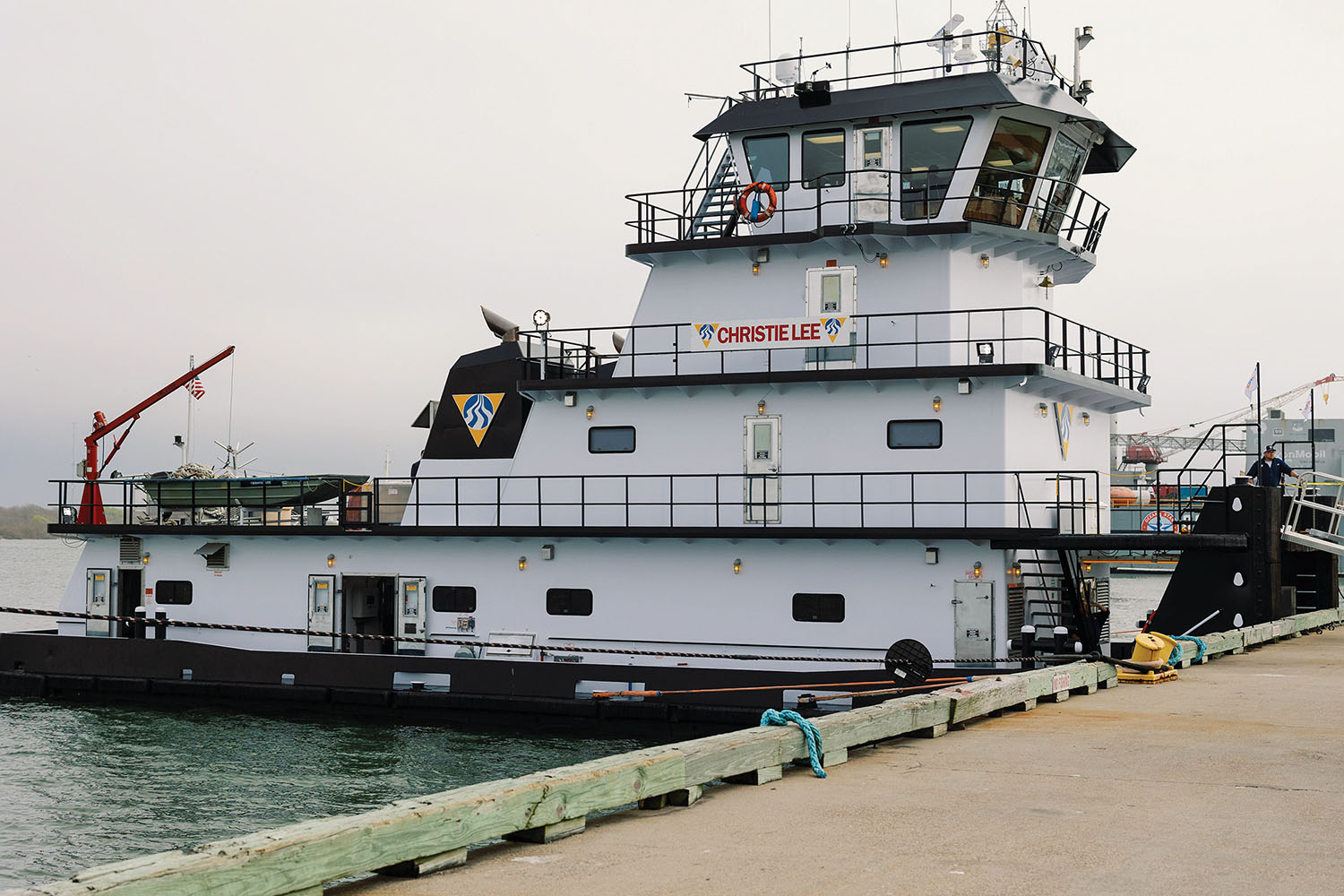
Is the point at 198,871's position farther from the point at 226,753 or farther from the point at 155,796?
the point at 226,753

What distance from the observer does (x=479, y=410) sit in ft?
68.0

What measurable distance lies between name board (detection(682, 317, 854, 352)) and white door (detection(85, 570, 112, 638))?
11371 millimetres

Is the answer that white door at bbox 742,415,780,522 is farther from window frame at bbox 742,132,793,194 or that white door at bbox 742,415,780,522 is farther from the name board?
window frame at bbox 742,132,793,194

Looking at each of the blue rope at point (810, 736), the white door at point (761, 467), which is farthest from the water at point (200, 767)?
the blue rope at point (810, 736)

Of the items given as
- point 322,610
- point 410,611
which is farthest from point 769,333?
point 322,610

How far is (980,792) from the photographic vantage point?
8328mm

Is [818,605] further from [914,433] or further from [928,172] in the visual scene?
[928,172]

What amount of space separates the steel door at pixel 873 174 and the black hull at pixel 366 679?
6.77 m

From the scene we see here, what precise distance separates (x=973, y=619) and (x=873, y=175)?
22.2 feet

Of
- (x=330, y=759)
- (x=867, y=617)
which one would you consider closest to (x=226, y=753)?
(x=330, y=759)

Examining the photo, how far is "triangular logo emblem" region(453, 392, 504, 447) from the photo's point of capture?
20.6 meters

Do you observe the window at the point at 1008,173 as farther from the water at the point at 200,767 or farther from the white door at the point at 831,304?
the water at the point at 200,767

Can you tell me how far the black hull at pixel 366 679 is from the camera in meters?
17.4

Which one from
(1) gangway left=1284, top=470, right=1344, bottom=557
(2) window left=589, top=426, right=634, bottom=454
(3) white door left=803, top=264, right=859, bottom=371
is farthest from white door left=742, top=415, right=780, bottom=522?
(1) gangway left=1284, top=470, right=1344, bottom=557
